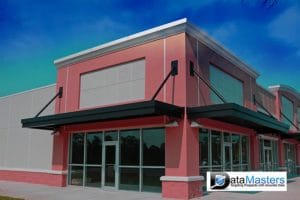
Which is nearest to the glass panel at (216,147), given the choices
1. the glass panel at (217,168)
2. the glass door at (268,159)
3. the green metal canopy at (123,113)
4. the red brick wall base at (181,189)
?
the glass panel at (217,168)

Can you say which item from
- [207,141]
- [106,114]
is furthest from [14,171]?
[207,141]

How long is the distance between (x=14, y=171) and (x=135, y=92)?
11761mm

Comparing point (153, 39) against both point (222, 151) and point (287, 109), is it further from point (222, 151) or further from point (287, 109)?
point (287, 109)

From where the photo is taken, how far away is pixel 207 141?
667 inches

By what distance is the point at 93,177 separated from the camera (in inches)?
723

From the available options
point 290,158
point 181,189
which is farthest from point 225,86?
point 290,158

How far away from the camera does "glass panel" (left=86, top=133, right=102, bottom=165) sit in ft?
59.9

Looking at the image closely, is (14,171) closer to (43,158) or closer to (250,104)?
(43,158)

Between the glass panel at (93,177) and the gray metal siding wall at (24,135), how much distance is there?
3.38 m

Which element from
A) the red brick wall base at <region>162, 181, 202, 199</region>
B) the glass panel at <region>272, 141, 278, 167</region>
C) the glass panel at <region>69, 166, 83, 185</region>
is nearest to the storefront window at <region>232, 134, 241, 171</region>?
the red brick wall base at <region>162, 181, 202, 199</region>

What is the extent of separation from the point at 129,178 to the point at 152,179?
1.36 metres

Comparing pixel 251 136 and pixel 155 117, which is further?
pixel 251 136

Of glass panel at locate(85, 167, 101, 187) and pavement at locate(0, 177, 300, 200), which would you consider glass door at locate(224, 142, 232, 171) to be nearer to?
pavement at locate(0, 177, 300, 200)

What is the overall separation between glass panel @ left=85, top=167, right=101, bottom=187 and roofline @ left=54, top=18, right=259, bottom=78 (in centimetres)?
607
